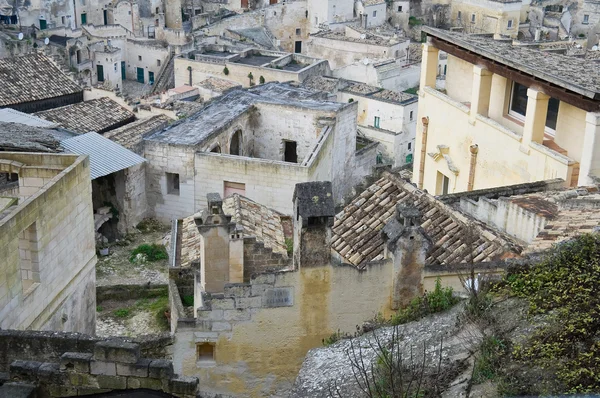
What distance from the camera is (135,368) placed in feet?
38.3

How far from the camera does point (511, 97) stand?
876 inches

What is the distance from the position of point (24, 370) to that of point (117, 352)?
1.46 meters

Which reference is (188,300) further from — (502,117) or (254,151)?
(254,151)

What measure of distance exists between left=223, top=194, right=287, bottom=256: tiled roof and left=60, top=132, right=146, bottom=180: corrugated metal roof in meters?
8.11

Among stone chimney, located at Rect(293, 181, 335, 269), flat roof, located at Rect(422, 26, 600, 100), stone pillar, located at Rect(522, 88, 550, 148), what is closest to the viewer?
stone chimney, located at Rect(293, 181, 335, 269)

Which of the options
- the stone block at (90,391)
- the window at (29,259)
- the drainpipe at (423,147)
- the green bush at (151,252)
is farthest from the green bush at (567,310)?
the green bush at (151,252)

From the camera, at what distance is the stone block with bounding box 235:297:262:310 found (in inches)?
550

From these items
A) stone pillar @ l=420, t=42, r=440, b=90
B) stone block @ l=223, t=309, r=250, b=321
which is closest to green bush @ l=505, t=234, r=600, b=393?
stone block @ l=223, t=309, r=250, b=321

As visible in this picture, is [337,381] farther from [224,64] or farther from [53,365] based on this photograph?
[224,64]

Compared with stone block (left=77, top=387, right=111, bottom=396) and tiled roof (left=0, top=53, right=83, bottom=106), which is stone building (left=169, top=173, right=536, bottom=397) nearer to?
stone block (left=77, top=387, right=111, bottom=396)

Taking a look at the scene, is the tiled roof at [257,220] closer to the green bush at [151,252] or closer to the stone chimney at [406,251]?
the green bush at [151,252]

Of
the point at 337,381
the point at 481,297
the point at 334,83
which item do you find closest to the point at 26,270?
the point at 337,381

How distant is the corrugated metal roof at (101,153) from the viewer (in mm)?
32406

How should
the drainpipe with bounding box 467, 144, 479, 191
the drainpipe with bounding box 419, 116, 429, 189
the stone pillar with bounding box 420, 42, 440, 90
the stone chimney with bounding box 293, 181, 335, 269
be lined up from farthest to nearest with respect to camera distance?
the drainpipe with bounding box 419, 116, 429, 189, the stone pillar with bounding box 420, 42, 440, 90, the drainpipe with bounding box 467, 144, 479, 191, the stone chimney with bounding box 293, 181, 335, 269
